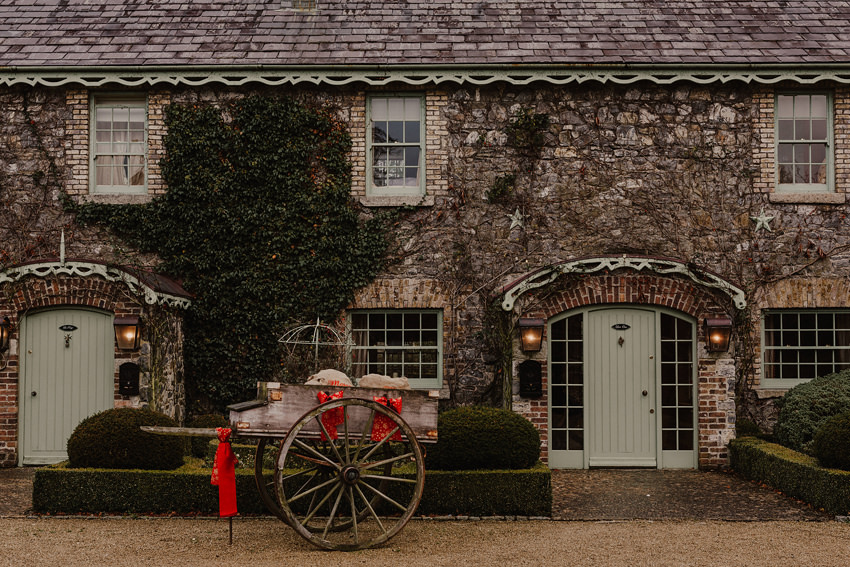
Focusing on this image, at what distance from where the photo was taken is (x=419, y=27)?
12.6 meters

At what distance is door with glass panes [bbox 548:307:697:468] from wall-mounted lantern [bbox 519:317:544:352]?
46 cm

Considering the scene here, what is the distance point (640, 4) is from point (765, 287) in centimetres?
482

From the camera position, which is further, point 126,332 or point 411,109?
point 411,109

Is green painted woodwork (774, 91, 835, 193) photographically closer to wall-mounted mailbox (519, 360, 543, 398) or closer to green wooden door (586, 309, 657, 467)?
green wooden door (586, 309, 657, 467)

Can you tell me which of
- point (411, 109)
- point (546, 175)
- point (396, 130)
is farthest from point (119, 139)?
point (546, 175)

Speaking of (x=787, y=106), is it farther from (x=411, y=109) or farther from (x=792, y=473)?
(x=792, y=473)

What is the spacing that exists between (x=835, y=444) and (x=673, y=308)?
10.1ft

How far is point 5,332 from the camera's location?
37.0 ft

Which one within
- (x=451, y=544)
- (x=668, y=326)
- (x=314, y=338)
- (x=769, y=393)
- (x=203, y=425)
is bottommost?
(x=451, y=544)

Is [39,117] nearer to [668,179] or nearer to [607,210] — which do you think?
[607,210]

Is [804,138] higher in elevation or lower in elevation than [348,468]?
higher

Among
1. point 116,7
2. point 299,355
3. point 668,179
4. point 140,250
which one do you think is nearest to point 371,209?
point 299,355

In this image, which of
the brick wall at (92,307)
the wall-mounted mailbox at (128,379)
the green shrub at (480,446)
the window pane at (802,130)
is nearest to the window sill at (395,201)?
the brick wall at (92,307)

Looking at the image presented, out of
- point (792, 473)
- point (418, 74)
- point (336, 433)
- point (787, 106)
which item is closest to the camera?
point (336, 433)
